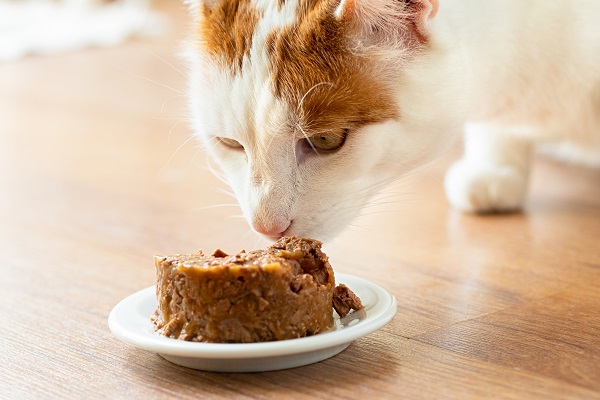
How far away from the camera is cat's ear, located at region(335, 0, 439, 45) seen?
1.21m

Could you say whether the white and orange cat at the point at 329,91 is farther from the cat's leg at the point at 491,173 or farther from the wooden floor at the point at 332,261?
the cat's leg at the point at 491,173

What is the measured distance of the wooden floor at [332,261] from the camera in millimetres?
1004

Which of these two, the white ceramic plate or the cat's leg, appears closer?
the white ceramic plate

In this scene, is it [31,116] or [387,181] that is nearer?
[387,181]

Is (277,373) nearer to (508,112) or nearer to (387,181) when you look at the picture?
(387,181)

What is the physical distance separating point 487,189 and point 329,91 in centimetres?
73

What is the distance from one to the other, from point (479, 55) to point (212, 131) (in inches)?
17.5

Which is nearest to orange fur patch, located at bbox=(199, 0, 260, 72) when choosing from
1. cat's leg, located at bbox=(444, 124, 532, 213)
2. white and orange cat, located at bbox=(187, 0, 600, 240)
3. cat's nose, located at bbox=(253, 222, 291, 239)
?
white and orange cat, located at bbox=(187, 0, 600, 240)

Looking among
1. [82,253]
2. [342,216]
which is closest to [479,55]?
[342,216]

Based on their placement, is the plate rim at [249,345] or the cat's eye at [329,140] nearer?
the plate rim at [249,345]

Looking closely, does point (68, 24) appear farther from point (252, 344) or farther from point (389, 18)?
point (252, 344)

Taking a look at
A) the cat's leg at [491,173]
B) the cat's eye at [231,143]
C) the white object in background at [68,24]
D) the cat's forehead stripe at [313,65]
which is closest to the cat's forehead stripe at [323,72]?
the cat's forehead stripe at [313,65]

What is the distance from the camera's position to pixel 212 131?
4.32 feet

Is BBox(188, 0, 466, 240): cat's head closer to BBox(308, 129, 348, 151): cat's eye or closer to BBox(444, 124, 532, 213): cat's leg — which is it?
BBox(308, 129, 348, 151): cat's eye
